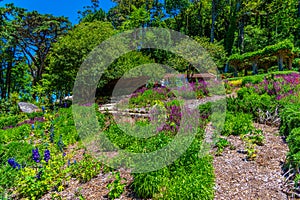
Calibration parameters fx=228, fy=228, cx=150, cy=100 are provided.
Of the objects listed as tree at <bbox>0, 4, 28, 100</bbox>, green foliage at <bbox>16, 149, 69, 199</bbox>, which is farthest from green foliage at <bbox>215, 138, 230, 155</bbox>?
tree at <bbox>0, 4, 28, 100</bbox>

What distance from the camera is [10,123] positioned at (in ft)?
35.0

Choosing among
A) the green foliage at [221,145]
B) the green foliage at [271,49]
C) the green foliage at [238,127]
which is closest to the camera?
the green foliage at [221,145]

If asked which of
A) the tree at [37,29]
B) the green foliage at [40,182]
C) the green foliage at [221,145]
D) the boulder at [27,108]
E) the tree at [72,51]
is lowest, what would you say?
the green foliage at [40,182]

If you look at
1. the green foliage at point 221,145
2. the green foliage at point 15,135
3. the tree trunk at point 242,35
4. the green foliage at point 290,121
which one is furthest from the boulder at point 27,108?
the tree trunk at point 242,35

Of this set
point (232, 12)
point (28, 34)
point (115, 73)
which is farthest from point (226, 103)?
point (232, 12)

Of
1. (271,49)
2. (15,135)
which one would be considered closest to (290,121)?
(15,135)

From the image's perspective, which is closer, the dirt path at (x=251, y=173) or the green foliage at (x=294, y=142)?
the dirt path at (x=251, y=173)

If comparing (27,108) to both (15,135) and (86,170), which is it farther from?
(86,170)

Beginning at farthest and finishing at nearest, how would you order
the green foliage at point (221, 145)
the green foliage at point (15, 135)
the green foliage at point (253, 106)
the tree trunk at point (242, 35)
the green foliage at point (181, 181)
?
the tree trunk at point (242, 35)
the green foliage at point (15, 135)
the green foliage at point (253, 106)
the green foliage at point (221, 145)
the green foliage at point (181, 181)

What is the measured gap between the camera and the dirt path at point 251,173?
3.02m

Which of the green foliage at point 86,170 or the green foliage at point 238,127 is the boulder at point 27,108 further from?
the green foliage at point 238,127

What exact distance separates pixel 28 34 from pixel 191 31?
21.7 metres

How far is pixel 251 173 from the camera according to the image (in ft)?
11.5

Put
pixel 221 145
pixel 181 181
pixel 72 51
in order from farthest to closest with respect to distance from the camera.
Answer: pixel 72 51 → pixel 221 145 → pixel 181 181
